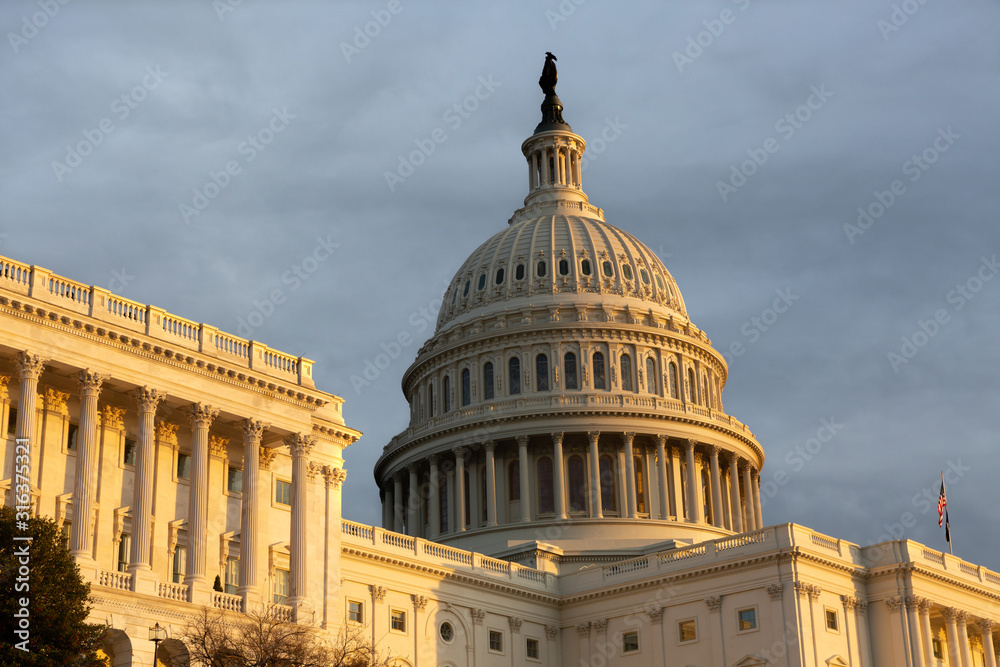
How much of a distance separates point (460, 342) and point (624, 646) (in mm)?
37284

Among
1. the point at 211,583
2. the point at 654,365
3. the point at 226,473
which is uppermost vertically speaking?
the point at 654,365

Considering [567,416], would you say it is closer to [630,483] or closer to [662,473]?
[630,483]

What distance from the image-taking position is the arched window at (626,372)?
109 metres

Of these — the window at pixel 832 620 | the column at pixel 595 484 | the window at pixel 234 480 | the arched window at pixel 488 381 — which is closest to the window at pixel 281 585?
the window at pixel 234 480

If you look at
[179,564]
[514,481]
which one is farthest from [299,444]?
[514,481]

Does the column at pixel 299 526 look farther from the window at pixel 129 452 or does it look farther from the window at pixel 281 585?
the window at pixel 129 452

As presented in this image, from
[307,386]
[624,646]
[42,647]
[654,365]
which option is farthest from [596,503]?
[42,647]

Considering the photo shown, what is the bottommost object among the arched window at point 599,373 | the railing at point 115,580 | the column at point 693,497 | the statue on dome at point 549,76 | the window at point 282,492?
the railing at point 115,580

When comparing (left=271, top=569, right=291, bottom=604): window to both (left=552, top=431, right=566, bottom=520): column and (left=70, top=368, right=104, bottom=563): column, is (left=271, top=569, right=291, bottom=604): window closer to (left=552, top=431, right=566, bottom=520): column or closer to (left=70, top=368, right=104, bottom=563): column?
(left=70, top=368, right=104, bottom=563): column

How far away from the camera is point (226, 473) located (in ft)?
198

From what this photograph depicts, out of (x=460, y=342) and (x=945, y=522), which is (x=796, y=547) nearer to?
(x=945, y=522)

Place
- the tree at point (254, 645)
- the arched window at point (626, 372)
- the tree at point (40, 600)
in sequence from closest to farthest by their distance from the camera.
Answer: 1. the tree at point (40, 600)
2. the tree at point (254, 645)
3. the arched window at point (626, 372)

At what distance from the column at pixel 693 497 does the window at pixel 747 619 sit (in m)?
27.0

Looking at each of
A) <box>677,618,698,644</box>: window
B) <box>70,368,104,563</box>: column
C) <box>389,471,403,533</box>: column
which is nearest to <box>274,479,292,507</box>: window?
<box>70,368,104,563</box>: column
